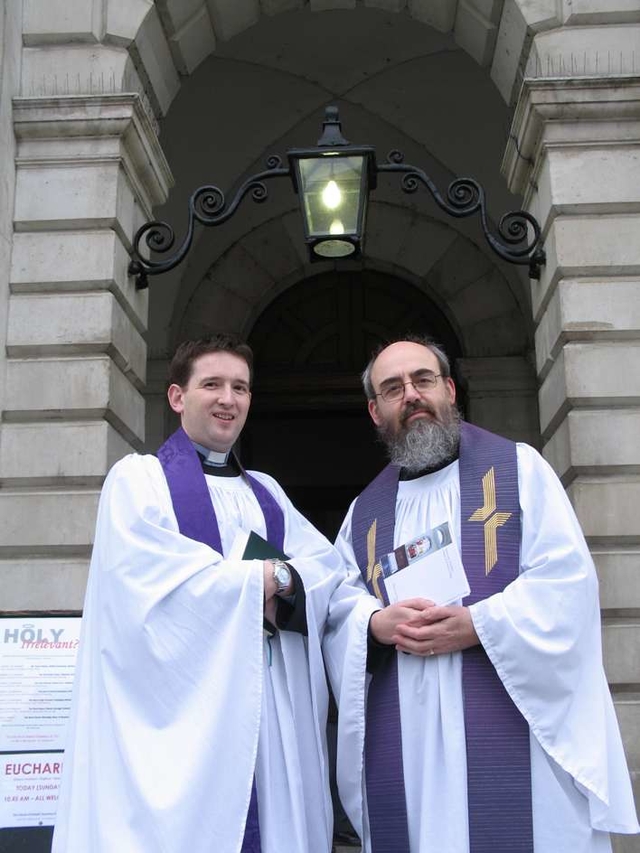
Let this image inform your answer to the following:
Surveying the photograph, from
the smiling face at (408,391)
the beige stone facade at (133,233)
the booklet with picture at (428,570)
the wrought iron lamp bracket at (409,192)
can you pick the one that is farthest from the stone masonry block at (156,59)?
the booklet with picture at (428,570)

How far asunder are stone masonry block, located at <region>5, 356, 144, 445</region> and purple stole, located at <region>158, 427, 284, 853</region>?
1.88 meters

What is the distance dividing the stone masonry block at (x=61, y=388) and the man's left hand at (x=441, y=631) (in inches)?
113

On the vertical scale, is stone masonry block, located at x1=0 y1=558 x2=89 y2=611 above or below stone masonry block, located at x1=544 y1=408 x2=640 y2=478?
below

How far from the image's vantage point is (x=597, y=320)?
575 centimetres

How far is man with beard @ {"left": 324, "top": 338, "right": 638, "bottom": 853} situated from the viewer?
3326 millimetres

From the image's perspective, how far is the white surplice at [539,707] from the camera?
3297 mm

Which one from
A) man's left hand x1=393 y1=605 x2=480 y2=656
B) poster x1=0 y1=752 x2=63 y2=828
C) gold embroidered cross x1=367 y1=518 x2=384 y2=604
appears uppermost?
gold embroidered cross x1=367 y1=518 x2=384 y2=604

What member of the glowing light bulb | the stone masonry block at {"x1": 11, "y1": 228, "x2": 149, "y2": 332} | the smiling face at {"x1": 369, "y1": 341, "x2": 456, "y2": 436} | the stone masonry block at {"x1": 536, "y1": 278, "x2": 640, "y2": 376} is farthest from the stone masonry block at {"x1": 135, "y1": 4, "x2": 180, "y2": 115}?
the smiling face at {"x1": 369, "y1": 341, "x2": 456, "y2": 436}

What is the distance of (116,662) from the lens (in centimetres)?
345

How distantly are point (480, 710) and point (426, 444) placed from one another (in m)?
0.99

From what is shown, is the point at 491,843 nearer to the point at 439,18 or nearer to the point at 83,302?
the point at 83,302

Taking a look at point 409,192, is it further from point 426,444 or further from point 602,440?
point 426,444

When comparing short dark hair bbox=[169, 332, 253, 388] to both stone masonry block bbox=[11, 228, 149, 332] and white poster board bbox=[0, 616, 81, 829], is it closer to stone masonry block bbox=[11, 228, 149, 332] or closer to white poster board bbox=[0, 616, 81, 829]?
white poster board bbox=[0, 616, 81, 829]

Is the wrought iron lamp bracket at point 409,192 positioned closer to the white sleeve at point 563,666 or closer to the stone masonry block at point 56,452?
the stone masonry block at point 56,452
